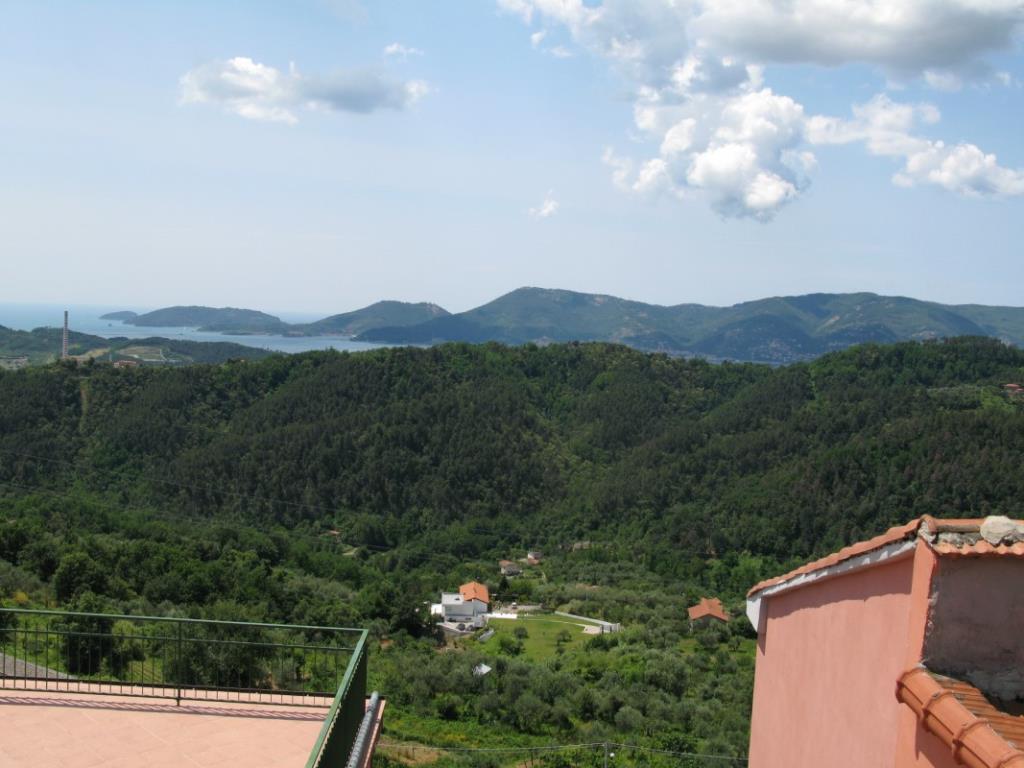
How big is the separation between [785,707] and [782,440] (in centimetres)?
5840

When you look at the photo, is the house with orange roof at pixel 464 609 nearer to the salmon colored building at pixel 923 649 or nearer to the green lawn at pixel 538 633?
the green lawn at pixel 538 633

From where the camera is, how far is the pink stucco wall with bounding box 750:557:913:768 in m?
3.70

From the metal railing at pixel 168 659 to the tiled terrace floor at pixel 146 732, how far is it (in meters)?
0.16

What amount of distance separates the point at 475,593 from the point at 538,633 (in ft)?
21.7

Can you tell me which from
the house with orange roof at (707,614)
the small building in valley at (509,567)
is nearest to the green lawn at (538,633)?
the house with orange roof at (707,614)

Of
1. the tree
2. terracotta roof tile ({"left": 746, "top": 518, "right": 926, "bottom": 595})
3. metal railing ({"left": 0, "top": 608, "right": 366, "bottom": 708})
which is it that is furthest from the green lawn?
terracotta roof tile ({"left": 746, "top": 518, "right": 926, "bottom": 595})

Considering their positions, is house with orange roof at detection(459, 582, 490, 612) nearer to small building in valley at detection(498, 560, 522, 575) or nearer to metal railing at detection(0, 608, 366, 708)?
small building in valley at detection(498, 560, 522, 575)

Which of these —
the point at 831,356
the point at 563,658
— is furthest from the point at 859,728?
the point at 831,356

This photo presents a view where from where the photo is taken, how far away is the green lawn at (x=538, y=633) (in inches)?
1140

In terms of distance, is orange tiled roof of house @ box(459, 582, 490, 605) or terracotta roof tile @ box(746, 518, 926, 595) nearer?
terracotta roof tile @ box(746, 518, 926, 595)

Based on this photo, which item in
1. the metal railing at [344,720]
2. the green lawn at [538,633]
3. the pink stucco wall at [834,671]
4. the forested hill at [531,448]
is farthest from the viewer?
the forested hill at [531,448]

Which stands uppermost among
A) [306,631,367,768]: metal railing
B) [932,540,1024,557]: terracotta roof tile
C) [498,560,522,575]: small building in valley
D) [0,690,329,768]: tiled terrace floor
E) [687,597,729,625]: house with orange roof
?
[932,540,1024,557]: terracotta roof tile

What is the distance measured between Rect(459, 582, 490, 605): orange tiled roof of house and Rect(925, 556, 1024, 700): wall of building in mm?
35949

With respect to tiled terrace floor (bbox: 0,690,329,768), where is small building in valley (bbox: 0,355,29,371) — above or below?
below
